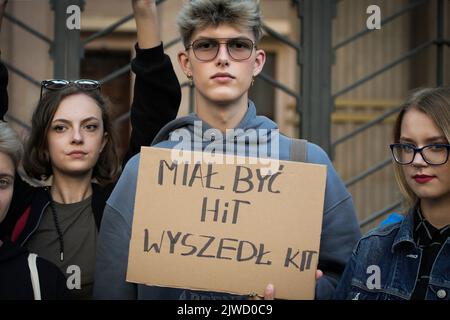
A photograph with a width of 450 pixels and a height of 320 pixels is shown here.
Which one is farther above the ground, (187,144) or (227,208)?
(187,144)

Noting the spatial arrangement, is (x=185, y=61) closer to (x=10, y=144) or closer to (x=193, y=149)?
(x=193, y=149)

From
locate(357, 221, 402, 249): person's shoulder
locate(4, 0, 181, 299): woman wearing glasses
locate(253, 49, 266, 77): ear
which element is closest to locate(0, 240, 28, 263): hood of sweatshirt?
locate(4, 0, 181, 299): woman wearing glasses

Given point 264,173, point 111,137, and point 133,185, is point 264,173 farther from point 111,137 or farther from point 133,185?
point 111,137

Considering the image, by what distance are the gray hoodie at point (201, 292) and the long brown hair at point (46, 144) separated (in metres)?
0.45

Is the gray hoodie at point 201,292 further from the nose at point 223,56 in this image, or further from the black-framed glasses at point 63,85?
the black-framed glasses at point 63,85

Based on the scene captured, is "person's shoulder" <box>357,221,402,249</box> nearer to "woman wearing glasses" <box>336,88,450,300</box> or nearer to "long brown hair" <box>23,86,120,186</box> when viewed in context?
"woman wearing glasses" <box>336,88,450,300</box>

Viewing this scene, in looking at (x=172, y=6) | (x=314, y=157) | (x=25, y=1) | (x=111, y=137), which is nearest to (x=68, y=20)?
(x=111, y=137)

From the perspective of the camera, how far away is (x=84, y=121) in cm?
233

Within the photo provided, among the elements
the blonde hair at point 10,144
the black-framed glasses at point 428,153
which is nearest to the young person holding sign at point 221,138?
the black-framed glasses at point 428,153

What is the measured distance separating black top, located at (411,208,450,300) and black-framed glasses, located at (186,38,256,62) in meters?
0.70

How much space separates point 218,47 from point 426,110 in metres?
0.62

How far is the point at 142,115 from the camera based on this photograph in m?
2.37

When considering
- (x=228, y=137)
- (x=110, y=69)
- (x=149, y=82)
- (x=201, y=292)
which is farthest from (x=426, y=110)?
(x=110, y=69)

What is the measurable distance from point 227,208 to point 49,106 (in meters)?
0.85
